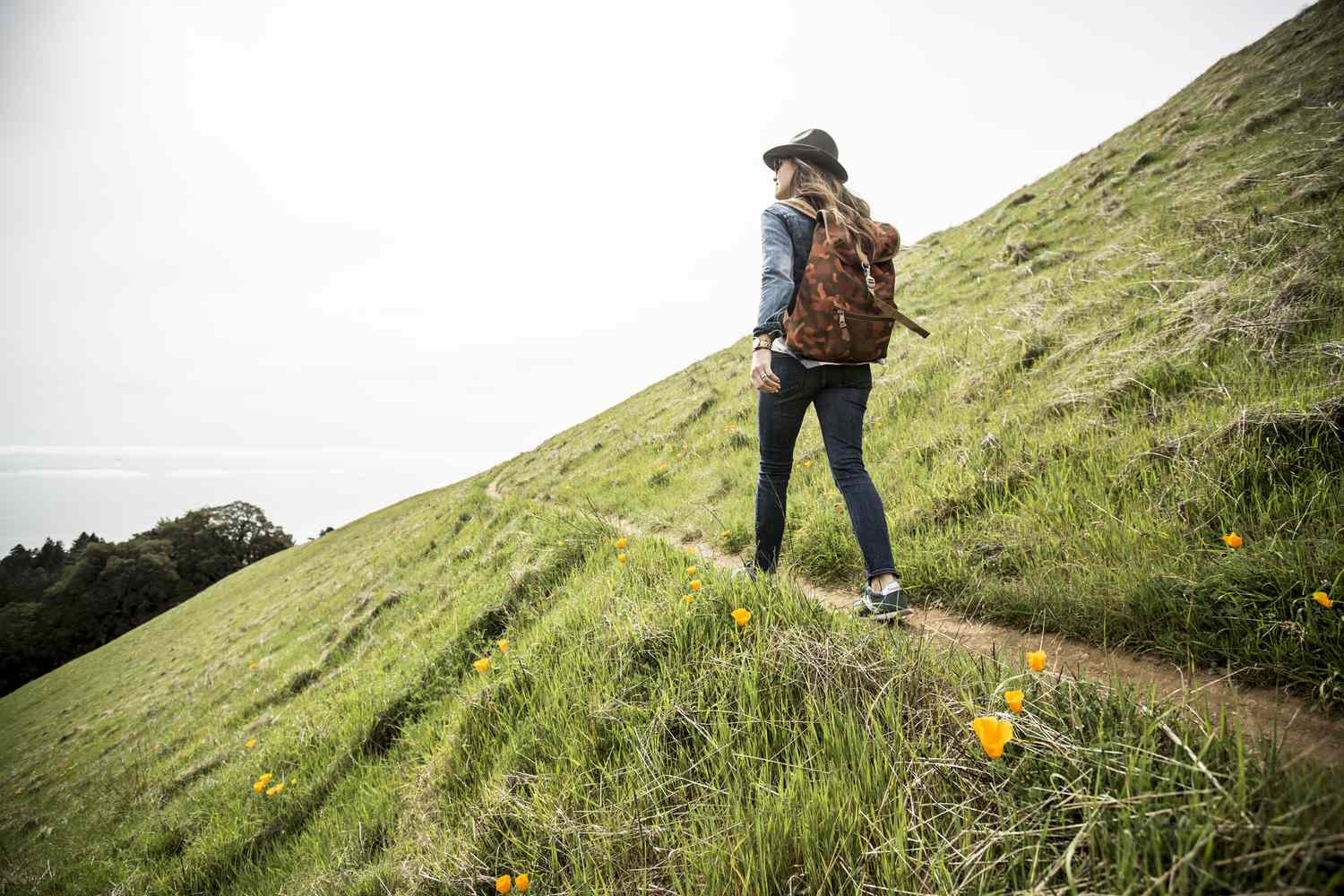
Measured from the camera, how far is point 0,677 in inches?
2012

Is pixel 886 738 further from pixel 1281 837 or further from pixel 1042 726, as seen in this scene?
pixel 1281 837

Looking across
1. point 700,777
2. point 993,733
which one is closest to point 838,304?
point 993,733

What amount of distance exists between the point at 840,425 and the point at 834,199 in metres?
1.42

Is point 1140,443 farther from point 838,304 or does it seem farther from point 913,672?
point 913,672

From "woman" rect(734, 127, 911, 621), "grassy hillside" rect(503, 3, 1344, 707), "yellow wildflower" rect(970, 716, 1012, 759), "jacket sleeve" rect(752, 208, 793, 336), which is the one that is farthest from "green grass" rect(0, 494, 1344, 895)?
"jacket sleeve" rect(752, 208, 793, 336)

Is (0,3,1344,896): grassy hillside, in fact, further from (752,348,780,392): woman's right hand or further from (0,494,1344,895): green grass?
(752,348,780,392): woman's right hand

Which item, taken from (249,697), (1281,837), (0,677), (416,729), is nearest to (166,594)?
(0,677)

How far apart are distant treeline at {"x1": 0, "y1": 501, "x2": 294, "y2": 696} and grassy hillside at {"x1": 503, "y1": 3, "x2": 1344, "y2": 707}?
78.6 metres

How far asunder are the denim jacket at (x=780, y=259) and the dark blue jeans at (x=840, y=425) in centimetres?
26

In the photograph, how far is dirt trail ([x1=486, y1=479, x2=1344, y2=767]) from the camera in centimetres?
161

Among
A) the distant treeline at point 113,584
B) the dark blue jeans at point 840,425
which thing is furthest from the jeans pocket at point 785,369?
the distant treeline at point 113,584

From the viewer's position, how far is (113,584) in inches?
2250

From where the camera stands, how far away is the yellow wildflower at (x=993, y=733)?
4.19 feet

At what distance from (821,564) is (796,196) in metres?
2.69
